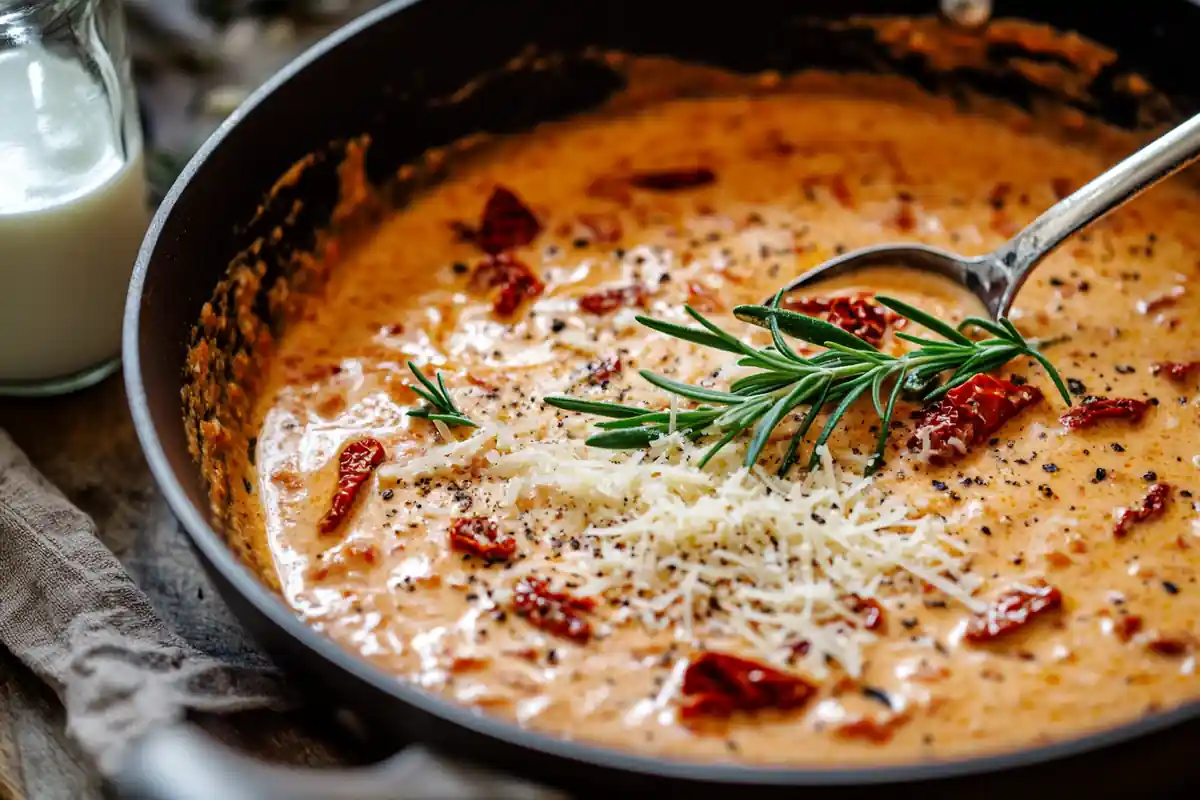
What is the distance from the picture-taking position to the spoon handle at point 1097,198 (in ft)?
8.44

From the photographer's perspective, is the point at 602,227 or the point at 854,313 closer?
the point at 854,313

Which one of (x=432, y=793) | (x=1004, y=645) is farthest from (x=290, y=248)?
(x=1004, y=645)

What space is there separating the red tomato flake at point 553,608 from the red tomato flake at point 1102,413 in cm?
105

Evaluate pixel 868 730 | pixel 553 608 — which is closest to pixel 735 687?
pixel 868 730

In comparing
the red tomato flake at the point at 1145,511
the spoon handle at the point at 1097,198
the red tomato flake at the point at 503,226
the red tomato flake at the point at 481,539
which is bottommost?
the red tomato flake at the point at 481,539

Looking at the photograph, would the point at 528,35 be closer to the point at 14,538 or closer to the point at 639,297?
the point at 639,297

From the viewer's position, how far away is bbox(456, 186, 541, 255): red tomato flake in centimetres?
308

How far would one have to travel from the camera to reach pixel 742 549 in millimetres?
2248

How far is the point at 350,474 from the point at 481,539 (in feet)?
1.09

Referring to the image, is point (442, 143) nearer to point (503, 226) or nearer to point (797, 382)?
point (503, 226)

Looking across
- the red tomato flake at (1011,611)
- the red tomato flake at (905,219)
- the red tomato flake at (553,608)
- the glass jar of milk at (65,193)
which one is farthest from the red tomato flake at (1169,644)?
the glass jar of milk at (65,193)

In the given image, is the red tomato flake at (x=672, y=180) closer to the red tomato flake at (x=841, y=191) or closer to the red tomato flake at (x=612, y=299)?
the red tomato flake at (x=841, y=191)

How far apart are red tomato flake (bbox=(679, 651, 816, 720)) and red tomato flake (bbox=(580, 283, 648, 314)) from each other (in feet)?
3.30

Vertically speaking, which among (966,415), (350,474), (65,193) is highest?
(966,415)
